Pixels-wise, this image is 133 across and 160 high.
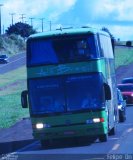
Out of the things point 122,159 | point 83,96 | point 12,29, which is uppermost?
point 12,29

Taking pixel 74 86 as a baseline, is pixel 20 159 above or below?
below

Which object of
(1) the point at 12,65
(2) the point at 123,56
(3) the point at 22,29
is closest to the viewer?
(1) the point at 12,65

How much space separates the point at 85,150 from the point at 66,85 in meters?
2.67

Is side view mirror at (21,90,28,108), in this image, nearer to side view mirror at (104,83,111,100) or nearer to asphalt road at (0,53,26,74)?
side view mirror at (104,83,111,100)

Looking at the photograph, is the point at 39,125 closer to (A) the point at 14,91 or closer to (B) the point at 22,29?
(A) the point at 14,91

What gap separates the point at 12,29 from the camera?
178 meters

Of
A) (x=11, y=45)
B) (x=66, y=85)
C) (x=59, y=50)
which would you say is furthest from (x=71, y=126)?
(x=11, y=45)

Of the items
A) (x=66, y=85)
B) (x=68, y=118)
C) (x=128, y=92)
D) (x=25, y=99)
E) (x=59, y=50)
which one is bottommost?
(x=68, y=118)

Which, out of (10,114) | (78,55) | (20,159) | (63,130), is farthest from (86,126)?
(10,114)

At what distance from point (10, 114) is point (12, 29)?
14004 cm

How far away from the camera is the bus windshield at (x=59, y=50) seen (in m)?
23.2

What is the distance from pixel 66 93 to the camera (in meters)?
23.2

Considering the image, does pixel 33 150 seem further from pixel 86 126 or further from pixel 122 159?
pixel 122 159

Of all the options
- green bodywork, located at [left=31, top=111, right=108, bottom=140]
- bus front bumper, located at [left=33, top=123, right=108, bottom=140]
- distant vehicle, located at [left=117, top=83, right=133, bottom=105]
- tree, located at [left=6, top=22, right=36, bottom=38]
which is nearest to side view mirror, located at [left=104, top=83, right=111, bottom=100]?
green bodywork, located at [left=31, top=111, right=108, bottom=140]
